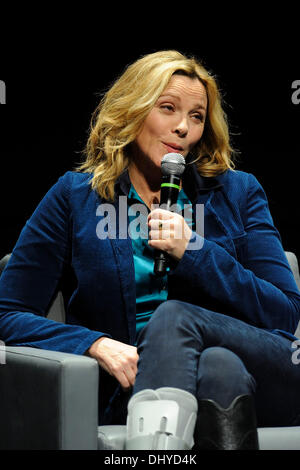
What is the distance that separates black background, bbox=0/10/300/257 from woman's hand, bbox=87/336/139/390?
948mm

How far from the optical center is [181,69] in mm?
1766

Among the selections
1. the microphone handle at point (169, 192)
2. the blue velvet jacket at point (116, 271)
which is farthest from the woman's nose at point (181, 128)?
the microphone handle at point (169, 192)

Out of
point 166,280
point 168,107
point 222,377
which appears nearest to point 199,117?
point 168,107

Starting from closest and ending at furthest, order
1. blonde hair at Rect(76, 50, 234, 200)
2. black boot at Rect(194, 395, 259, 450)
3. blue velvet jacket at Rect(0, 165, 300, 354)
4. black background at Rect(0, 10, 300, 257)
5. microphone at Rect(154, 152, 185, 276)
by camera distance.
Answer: black boot at Rect(194, 395, 259, 450), microphone at Rect(154, 152, 185, 276), blue velvet jacket at Rect(0, 165, 300, 354), blonde hair at Rect(76, 50, 234, 200), black background at Rect(0, 10, 300, 257)

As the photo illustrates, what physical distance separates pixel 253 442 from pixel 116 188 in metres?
0.76

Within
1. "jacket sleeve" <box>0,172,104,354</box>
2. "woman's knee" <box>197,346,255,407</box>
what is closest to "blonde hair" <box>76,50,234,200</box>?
"jacket sleeve" <box>0,172,104,354</box>

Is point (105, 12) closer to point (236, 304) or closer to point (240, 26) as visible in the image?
point (240, 26)

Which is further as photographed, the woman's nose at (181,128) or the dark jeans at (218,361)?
the woman's nose at (181,128)

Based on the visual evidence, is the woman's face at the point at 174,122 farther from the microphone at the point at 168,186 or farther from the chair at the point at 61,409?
the chair at the point at 61,409

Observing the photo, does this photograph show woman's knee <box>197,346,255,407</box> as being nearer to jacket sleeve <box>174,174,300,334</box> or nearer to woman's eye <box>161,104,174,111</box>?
jacket sleeve <box>174,174,300,334</box>

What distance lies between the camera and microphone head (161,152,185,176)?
1.52m

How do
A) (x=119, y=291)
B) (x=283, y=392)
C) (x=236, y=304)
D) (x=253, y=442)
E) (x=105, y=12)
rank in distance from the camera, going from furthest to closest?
(x=105, y=12), (x=119, y=291), (x=236, y=304), (x=283, y=392), (x=253, y=442)

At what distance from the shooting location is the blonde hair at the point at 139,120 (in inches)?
69.0
